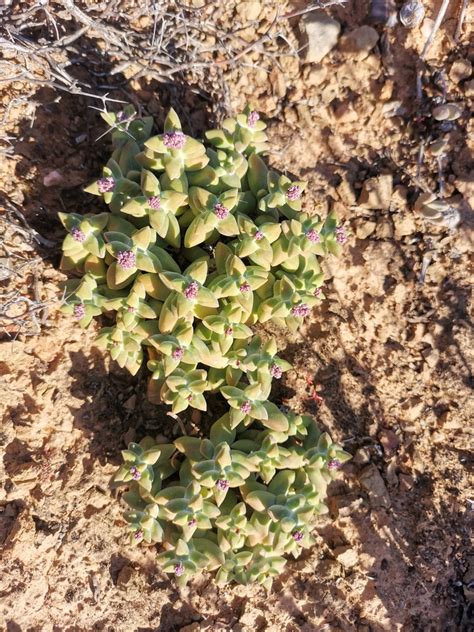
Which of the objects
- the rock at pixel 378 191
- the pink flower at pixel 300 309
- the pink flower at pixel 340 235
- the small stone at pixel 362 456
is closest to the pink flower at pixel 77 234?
the pink flower at pixel 300 309

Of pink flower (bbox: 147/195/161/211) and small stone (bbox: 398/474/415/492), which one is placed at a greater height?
pink flower (bbox: 147/195/161/211)

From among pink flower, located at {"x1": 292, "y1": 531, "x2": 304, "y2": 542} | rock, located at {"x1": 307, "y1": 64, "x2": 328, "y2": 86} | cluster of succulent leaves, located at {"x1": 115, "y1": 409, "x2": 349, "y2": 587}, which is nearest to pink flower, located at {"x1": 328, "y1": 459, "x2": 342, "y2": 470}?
cluster of succulent leaves, located at {"x1": 115, "y1": 409, "x2": 349, "y2": 587}

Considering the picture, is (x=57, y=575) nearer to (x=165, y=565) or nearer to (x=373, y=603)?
(x=165, y=565)

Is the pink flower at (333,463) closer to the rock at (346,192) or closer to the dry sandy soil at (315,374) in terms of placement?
the dry sandy soil at (315,374)

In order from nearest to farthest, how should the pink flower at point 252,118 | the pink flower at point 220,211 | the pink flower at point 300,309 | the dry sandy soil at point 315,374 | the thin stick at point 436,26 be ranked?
the pink flower at point 220,211
the pink flower at point 300,309
the pink flower at point 252,118
the dry sandy soil at point 315,374
the thin stick at point 436,26

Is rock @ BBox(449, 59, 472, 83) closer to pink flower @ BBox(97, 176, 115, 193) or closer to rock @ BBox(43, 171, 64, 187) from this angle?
pink flower @ BBox(97, 176, 115, 193)
